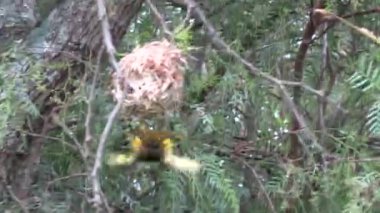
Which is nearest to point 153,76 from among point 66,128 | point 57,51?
point 66,128

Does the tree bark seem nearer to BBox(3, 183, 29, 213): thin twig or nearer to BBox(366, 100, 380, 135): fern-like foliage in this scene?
BBox(3, 183, 29, 213): thin twig

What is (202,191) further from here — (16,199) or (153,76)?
(153,76)

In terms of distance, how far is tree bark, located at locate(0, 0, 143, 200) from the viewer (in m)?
1.40

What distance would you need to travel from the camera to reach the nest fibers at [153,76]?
98 cm

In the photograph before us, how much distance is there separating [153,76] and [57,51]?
463mm

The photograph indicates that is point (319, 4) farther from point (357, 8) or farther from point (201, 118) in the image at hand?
point (201, 118)

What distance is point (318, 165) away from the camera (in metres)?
1.41

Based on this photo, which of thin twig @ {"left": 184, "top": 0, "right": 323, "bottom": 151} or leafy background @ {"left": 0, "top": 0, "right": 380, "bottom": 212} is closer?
thin twig @ {"left": 184, "top": 0, "right": 323, "bottom": 151}

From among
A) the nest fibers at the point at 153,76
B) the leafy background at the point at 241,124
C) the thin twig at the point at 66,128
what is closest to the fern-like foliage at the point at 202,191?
the leafy background at the point at 241,124

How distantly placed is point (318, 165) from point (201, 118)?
8.2 inches

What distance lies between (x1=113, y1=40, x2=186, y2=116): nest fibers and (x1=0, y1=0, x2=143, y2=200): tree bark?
399mm

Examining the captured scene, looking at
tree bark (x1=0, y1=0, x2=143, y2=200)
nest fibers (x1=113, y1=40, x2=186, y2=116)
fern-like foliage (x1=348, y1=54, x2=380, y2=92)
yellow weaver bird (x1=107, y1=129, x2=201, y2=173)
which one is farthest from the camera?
tree bark (x1=0, y1=0, x2=143, y2=200)

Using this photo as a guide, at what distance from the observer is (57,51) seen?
1417 millimetres

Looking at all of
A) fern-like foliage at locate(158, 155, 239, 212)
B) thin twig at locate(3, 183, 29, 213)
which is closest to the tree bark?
thin twig at locate(3, 183, 29, 213)
